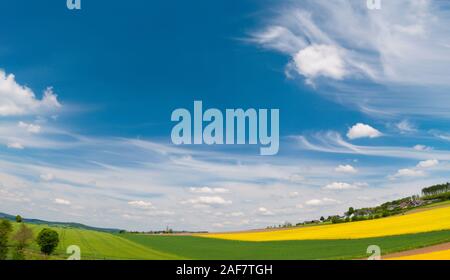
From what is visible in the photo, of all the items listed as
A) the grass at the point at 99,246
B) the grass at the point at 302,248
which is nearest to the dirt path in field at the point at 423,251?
the grass at the point at 302,248

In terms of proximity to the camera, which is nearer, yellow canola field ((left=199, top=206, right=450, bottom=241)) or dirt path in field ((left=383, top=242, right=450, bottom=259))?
dirt path in field ((left=383, top=242, right=450, bottom=259))

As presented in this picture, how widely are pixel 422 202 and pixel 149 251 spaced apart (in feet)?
69.8

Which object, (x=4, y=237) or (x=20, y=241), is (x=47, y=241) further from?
(x=4, y=237)

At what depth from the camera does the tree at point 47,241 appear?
13.6 metres

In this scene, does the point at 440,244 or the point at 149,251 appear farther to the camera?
the point at 149,251

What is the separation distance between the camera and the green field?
1403cm

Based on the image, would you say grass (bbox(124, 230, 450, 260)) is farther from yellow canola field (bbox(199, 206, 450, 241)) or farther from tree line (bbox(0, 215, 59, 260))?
tree line (bbox(0, 215, 59, 260))

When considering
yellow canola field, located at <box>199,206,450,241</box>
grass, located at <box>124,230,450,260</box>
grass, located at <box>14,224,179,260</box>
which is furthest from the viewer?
yellow canola field, located at <box>199,206,450,241</box>

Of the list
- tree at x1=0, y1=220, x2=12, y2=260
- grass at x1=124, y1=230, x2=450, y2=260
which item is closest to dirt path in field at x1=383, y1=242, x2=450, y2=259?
grass at x1=124, y1=230, x2=450, y2=260

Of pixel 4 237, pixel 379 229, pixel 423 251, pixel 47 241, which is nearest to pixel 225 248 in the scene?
pixel 47 241
